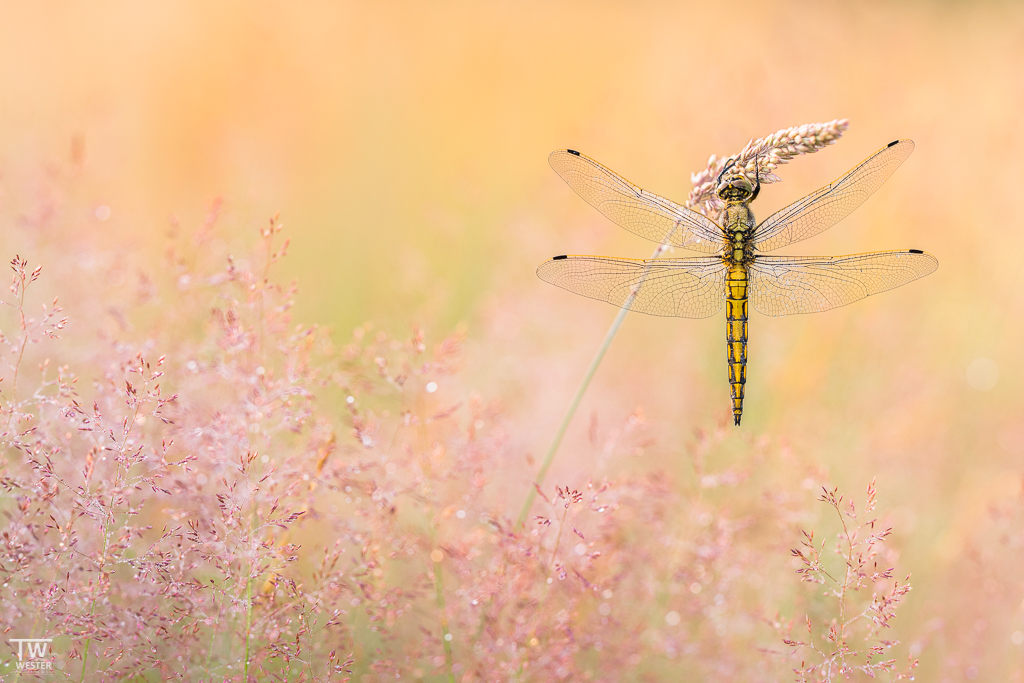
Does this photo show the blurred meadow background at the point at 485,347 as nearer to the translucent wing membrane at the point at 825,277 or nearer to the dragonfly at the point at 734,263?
the dragonfly at the point at 734,263

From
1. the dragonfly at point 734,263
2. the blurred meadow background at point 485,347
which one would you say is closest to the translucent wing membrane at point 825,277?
the dragonfly at point 734,263

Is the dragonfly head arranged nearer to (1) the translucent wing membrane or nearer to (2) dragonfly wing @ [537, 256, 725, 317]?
(2) dragonfly wing @ [537, 256, 725, 317]

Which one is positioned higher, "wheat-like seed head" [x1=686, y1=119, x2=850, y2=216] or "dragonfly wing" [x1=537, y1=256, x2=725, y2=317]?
"dragonfly wing" [x1=537, y1=256, x2=725, y2=317]

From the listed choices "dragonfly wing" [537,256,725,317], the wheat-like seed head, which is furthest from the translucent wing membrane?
the wheat-like seed head

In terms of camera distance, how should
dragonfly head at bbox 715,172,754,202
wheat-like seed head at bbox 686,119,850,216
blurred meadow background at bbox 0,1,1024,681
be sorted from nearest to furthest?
wheat-like seed head at bbox 686,119,850,216 < blurred meadow background at bbox 0,1,1024,681 < dragonfly head at bbox 715,172,754,202

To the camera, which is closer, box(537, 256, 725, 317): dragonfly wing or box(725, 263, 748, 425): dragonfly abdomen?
box(537, 256, 725, 317): dragonfly wing

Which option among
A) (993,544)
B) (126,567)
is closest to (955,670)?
(993,544)
